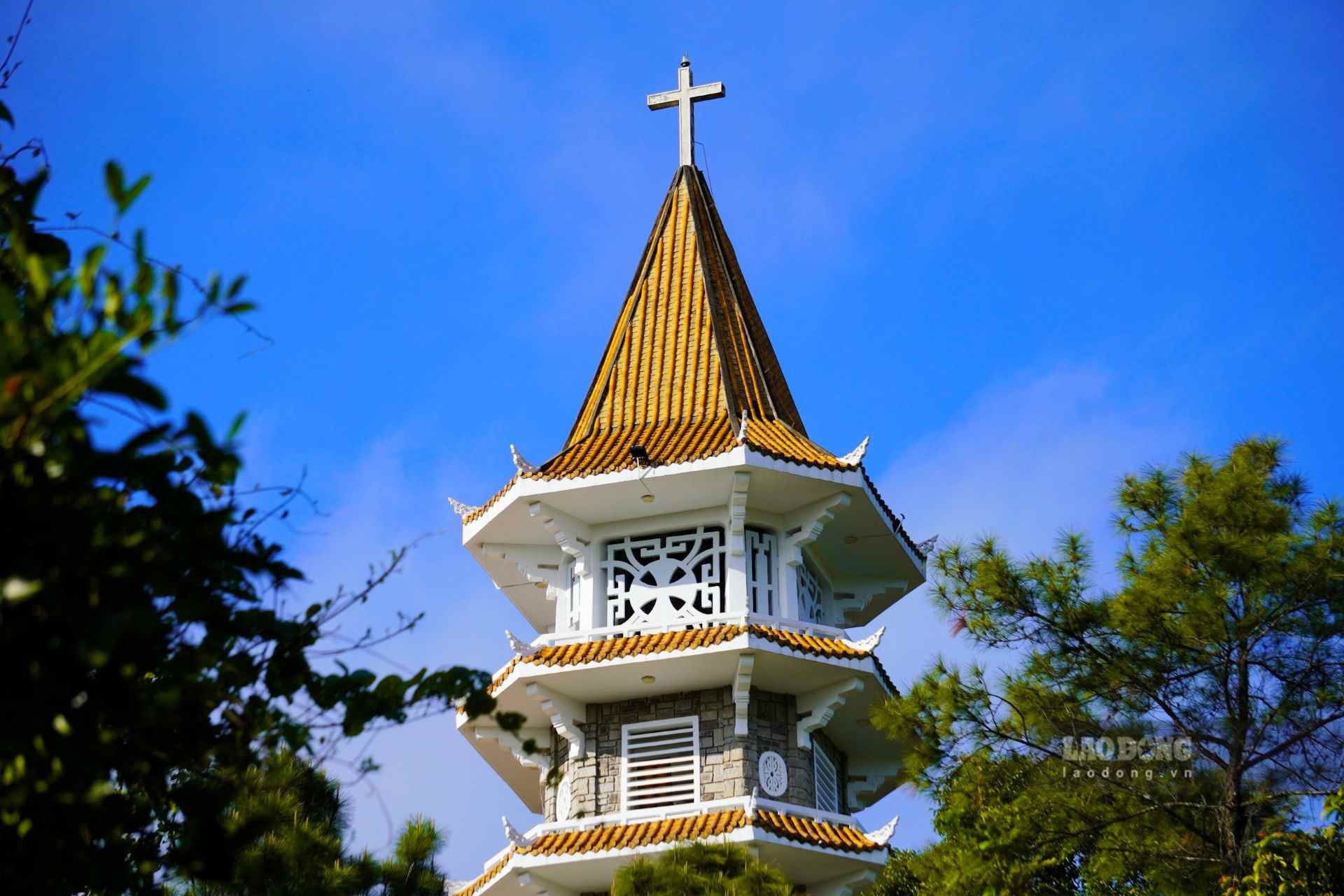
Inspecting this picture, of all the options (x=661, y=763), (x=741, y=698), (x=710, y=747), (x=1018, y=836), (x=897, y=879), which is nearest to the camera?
(x=1018, y=836)

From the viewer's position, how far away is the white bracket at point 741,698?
1781cm

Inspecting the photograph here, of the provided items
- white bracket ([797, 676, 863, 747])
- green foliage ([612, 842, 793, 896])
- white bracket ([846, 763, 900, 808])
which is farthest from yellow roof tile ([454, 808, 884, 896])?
green foliage ([612, 842, 793, 896])

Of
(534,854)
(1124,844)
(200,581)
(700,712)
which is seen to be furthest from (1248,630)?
(200,581)

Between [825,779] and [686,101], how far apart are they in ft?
35.0

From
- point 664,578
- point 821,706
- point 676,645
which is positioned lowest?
point 821,706

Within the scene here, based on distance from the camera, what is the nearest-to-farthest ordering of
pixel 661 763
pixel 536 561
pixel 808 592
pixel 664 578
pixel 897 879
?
pixel 661 763 → pixel 664 578 → pixel 808 592 → pixel 536 561 → pixel 897 879

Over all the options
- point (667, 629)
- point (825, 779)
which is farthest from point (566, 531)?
point (825, 779)

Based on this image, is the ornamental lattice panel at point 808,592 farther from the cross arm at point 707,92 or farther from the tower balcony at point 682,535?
the cross arm at point 707,92

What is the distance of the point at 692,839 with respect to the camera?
53.8ft

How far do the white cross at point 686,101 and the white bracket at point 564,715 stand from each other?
920cm

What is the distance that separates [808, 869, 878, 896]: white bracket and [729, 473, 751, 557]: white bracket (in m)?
3.81

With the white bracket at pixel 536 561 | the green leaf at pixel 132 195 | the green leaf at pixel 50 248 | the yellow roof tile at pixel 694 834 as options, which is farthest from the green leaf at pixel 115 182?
the white bracket at pixel 536 561

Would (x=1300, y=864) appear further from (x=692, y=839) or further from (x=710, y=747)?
(x=710, y=747)

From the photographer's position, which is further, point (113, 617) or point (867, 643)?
point (867, 643)
